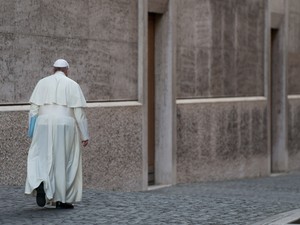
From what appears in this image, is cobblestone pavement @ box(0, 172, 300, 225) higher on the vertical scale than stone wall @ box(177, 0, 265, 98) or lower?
lower

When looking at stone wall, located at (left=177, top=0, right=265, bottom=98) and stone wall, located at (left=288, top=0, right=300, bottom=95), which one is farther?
stone wall, located at (left=288, top=0, right=300, bottom=95)

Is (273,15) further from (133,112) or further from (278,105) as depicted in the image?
(133,112)

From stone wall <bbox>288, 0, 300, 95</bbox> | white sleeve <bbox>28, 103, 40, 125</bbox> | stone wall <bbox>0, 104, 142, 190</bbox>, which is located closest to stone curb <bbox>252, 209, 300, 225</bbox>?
white sleeve <bbox>28, 103, 40, 125</bbox>

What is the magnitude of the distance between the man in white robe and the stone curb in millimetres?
2150

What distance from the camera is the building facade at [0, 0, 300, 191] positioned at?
14.1m

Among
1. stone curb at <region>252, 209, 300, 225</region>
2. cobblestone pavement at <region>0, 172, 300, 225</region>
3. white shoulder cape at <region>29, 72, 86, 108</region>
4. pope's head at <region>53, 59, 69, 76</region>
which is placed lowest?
stone curb at <region>252, 209, 300, 225</region>

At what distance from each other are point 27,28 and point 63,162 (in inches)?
121

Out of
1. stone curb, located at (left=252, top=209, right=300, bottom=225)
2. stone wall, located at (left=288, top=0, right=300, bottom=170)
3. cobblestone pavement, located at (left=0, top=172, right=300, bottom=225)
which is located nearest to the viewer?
cobblestone pavement, located at (left=0, top=172, right=300, bottom=225)

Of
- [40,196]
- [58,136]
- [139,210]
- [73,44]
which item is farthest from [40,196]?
[73,44]

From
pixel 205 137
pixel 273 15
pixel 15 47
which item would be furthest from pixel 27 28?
pixel 273 15

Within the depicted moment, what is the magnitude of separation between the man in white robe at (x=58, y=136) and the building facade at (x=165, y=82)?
72.4 inches

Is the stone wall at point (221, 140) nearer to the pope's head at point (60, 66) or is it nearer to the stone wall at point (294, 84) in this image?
the stone wall at point (294, 84)

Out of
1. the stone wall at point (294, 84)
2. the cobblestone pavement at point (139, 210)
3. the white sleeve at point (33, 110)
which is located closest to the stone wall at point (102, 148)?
→ the cobblestone pavement at point (139, 210)

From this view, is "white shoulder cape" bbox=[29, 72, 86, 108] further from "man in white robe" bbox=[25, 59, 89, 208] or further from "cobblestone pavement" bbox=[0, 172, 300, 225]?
"cobblestone pavement" bbox=[0, 172, 300, 225]
